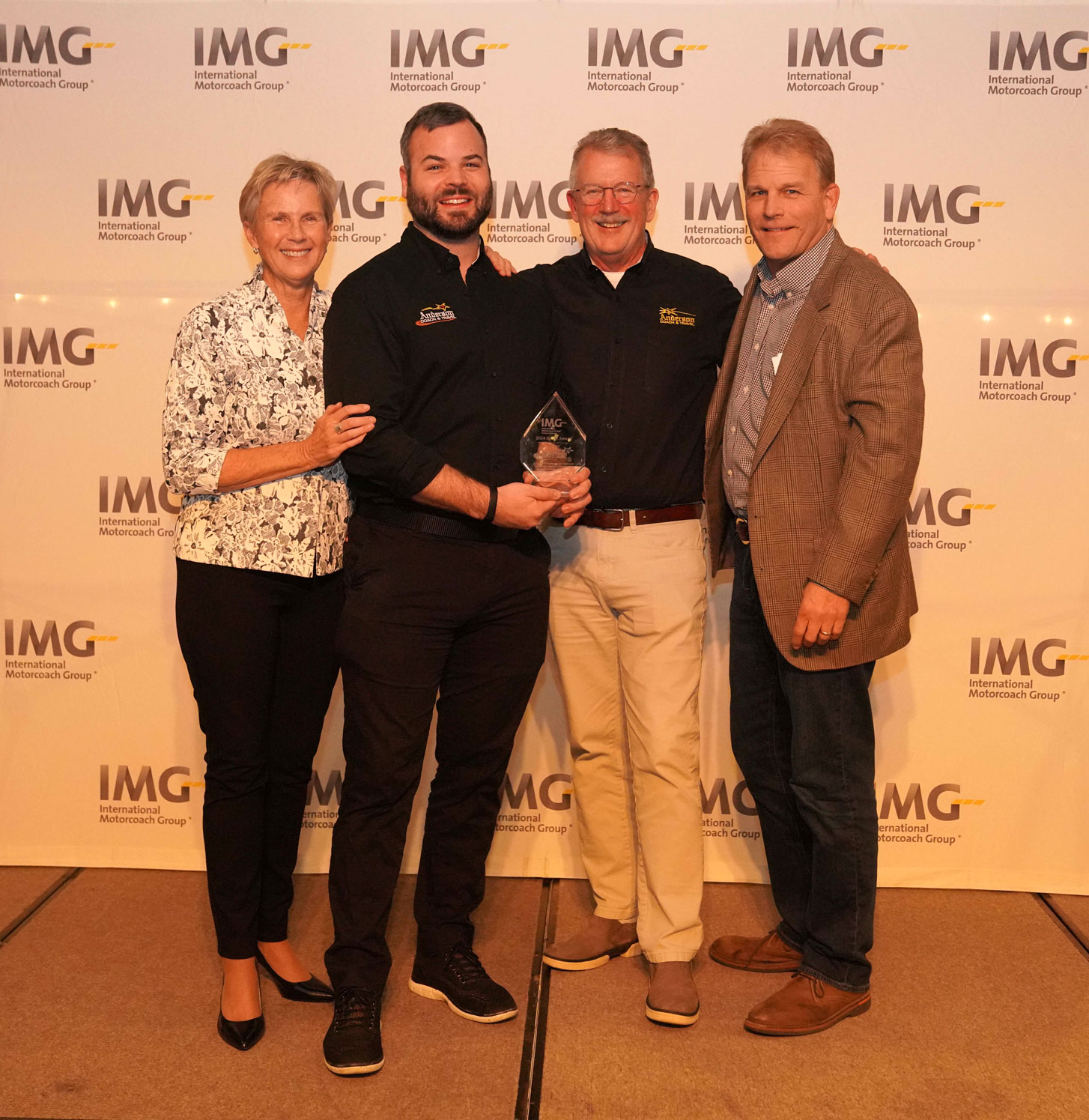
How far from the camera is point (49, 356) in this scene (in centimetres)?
313

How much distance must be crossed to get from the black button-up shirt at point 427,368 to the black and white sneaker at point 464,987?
1117 mm

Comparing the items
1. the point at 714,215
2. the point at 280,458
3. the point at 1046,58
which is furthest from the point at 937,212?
the point at 280,458

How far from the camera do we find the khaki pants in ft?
8.18

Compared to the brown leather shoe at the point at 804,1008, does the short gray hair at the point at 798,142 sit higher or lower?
higher

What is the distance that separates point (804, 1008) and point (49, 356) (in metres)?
2.83

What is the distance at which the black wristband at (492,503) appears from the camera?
2.19 m

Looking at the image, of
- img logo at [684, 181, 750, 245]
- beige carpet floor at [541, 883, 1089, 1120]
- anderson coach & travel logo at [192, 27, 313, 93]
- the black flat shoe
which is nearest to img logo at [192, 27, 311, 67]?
anderson coach & travel logo at [192, 27, 313, 93]

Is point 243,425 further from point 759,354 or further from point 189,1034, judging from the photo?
point 189,1034

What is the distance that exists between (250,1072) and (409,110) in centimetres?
261

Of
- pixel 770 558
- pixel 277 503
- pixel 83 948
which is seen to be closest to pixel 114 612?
pixel 83 948

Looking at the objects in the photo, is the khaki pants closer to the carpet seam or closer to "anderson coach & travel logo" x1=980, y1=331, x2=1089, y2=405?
"anderson coach & travel logo" x1=980, y1=331, x2=1089, y2=405

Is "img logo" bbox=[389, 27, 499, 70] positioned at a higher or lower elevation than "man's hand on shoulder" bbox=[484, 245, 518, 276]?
higher

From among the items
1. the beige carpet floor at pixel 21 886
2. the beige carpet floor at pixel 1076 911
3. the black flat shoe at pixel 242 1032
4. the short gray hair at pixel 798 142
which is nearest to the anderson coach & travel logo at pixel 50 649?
the beige carpet floor at pixel 21 886

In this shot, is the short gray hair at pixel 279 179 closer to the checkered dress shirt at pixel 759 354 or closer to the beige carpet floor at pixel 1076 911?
the checkered dress shirt at pixel 759 354
